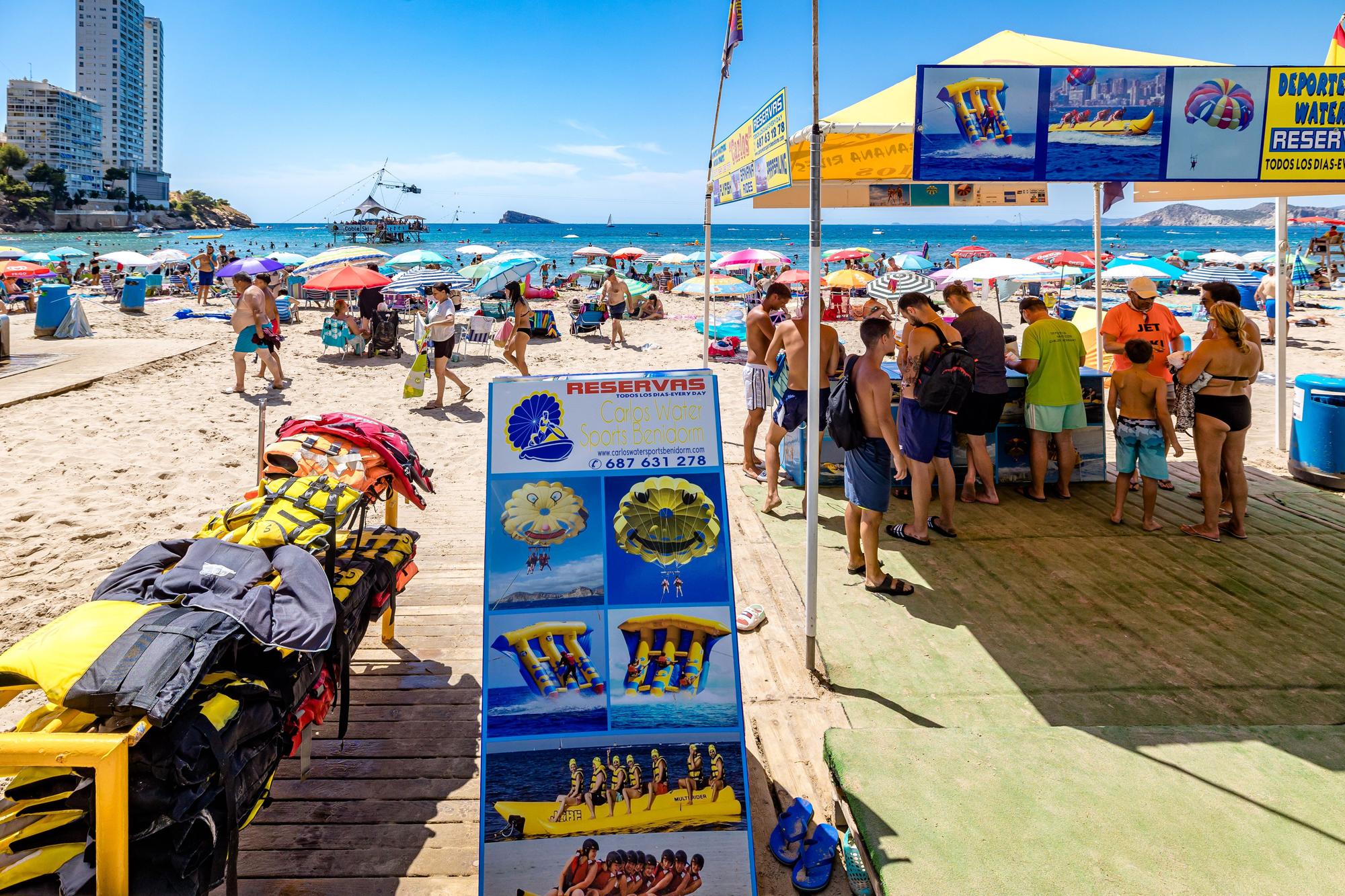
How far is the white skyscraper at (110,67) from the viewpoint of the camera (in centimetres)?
15438

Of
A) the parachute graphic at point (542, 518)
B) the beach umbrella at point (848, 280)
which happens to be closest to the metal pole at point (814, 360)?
the parachute graphic at point (542, 518)

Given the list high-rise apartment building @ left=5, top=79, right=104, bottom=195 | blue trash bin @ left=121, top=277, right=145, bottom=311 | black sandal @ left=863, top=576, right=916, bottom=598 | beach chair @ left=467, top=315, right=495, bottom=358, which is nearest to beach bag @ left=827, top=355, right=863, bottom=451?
black sandal @ left=863, top=576, right=916, bottom=598

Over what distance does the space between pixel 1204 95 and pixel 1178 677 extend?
3.27 meters

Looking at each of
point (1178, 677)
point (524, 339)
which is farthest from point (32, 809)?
point (524, 339)

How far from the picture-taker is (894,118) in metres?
4.95

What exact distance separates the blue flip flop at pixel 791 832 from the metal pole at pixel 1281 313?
701 cm

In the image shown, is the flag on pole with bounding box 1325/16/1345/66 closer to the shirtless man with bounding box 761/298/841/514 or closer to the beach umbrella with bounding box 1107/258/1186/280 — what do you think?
the shirtless man with bounding box 761/298/841/514

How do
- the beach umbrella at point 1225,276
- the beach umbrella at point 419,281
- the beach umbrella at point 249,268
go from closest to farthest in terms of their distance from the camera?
1. the beach umbrella at point 419,281
2. the beach umbrella at point 249,268
3. the beach umbrella at point 1225,276

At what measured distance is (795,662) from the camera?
402 cm

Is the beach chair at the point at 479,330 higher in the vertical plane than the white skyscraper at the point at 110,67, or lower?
lower

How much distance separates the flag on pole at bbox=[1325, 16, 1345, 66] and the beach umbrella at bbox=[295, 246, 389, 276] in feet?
47.2

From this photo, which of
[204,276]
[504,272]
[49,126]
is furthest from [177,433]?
[49,126]

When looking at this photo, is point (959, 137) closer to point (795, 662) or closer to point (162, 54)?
point (795, 662)

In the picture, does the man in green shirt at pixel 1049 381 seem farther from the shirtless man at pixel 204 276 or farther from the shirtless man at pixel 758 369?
the shirtless man at pixel 204 276
